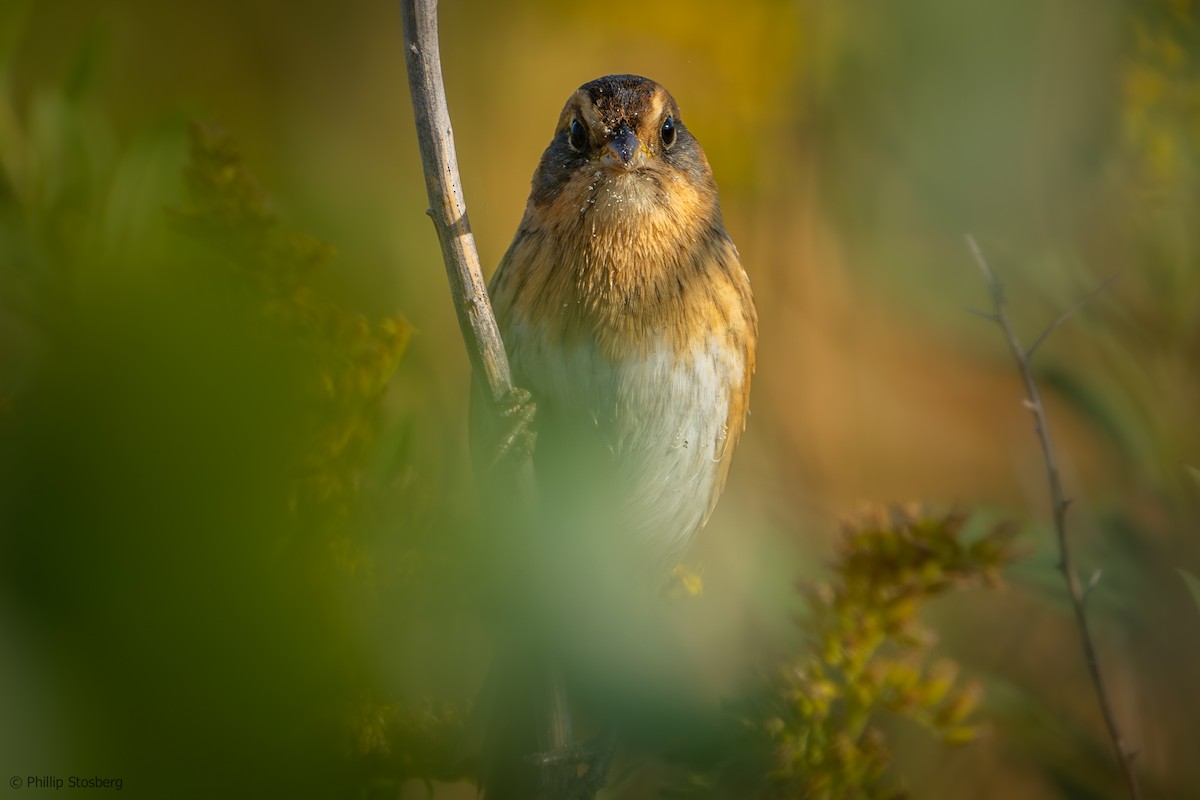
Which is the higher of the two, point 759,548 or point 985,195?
point 985,195

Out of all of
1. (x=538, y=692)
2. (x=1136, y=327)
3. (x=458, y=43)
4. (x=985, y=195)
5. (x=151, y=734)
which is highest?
(x=458, y=43)

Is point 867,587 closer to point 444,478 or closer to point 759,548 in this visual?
point 444,478

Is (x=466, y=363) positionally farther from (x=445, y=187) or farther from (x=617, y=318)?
(x=445, y=187)

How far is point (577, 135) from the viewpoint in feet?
7.11

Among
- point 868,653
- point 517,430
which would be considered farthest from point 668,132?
point 868,653

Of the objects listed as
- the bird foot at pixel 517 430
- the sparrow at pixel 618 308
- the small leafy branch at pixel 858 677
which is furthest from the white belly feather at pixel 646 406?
the small leafy branch at pixel 858 677

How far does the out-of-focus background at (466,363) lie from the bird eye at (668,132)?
411 mm

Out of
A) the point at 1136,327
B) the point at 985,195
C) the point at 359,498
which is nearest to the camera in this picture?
the point at 359,498

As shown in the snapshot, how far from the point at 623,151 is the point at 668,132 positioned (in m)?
0.21

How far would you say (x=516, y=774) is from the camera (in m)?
1.87

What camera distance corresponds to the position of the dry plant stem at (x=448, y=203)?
137 centimetres

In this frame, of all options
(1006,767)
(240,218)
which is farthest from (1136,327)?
(240,218)

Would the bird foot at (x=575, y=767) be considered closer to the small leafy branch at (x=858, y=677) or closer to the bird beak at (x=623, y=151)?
the small leafy branch at (x=858, y=677)

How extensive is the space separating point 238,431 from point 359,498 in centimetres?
43
